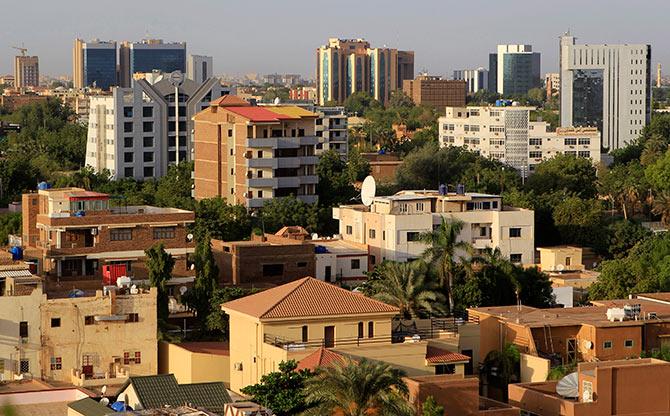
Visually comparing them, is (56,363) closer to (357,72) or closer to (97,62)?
(357,72)

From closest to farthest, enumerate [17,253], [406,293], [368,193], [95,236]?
[406,293] → [17,253] → [95,236] → [368,193]

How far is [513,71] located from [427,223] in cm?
12612

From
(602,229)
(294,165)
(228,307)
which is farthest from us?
(294,165)

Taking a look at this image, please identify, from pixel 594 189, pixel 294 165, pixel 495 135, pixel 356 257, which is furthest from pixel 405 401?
pixel 495 135

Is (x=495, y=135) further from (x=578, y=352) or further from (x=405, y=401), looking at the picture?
(x=405, y=401)

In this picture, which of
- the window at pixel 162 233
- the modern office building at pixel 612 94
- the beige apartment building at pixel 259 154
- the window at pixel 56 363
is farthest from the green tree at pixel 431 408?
the modern office building at pixel 612 94

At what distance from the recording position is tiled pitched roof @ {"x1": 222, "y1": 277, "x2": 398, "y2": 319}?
77.6 feet

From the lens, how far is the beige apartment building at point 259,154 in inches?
1956

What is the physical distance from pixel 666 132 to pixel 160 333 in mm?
57801

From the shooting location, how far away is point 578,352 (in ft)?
85.4

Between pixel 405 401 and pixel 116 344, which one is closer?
pixel 405 401

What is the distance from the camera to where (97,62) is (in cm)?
15600

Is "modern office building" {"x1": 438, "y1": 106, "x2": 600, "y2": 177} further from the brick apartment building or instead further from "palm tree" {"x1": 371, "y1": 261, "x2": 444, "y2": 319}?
"palm tree" {"x1": 371, "y1": 261, "x2": 444, "y2": 319}

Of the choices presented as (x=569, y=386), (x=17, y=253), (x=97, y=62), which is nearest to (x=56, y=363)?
(x=17, y=253)
